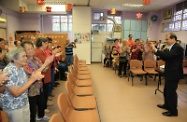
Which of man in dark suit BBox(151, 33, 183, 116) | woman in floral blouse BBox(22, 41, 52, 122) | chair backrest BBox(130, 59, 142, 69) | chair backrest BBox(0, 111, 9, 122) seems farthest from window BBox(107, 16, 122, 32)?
chair backrest BBox(0, 111, 9, 122)

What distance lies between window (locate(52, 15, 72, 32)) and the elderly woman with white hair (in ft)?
31.9

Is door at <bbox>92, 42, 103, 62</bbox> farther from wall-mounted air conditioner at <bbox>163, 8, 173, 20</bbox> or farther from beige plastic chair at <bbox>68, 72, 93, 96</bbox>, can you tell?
beige plastic chair at <bbox>68, 72, 93, 96</bbox>

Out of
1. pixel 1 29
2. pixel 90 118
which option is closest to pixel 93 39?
pixel 1 29

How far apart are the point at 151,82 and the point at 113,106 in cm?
256

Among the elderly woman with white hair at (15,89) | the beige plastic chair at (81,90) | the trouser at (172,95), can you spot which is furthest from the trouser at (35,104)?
the trouser at (172,95)

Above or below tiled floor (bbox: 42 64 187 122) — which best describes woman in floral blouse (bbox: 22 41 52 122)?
above

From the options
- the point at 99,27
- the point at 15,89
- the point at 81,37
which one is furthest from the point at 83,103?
the point at 99,27

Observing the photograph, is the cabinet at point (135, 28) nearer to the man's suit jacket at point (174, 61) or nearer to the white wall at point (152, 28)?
the white wall at point (152, 28)

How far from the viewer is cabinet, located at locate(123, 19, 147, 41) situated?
34.3 feet

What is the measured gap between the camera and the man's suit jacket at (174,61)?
2912 millimetres

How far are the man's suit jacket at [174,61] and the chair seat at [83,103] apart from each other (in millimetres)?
1605

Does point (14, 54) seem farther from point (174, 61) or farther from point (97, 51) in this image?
point (97, 51)

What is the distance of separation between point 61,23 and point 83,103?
9474 mm

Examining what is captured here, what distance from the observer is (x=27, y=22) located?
10.1m
